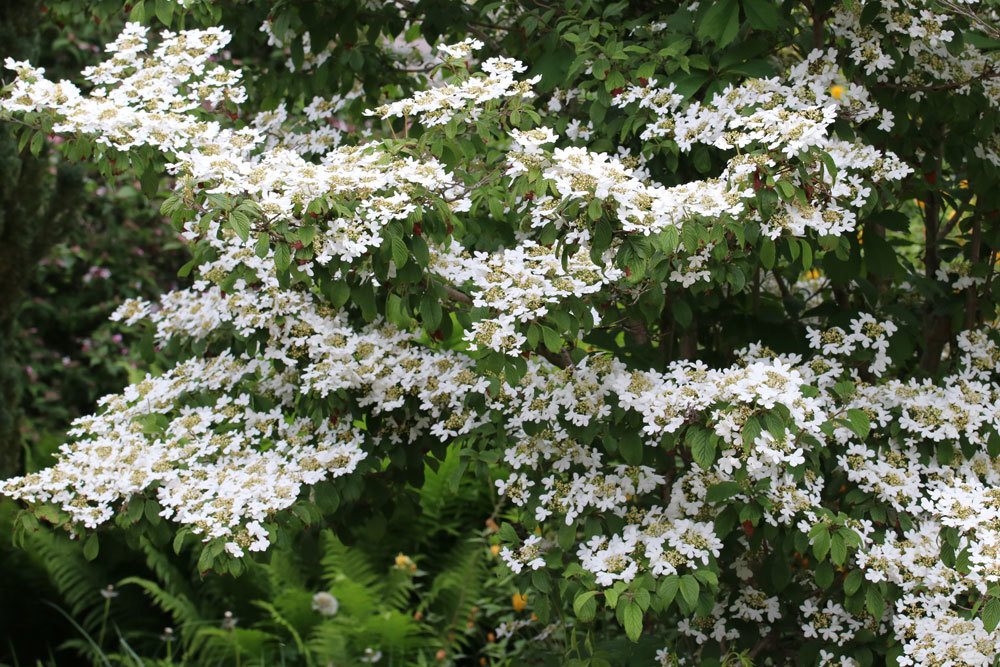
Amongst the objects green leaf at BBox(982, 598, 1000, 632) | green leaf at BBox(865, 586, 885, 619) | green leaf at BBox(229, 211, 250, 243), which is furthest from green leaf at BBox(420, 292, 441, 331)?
green leaf at BBox(982, 598, 1000, 632)

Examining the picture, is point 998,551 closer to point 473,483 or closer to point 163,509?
point 163,509

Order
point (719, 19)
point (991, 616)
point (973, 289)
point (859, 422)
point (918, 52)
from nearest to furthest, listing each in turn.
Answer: point (991, 616)
point (859, 422)
point (719, 19)
point (918, 52)
point (973, 289)

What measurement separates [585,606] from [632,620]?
4.0 inches

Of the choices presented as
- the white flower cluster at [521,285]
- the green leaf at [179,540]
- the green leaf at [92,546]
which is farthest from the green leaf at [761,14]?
the green leaf at [92,546]

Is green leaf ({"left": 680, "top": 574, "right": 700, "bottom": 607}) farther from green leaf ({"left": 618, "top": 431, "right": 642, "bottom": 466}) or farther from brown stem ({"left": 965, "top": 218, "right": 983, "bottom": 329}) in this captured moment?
brown stem ({"left": 965, "top": 218, "right": 983, "bottom": 329})

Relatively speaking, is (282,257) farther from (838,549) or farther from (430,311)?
(838,549)

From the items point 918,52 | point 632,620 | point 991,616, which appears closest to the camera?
point 991,616

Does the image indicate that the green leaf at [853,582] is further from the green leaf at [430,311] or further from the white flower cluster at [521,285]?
the green leaf at [430,311]

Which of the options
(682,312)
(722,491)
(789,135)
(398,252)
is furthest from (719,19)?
(722,491)

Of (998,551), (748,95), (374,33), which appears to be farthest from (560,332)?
(374,33)

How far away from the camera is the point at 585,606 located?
6.93 feet

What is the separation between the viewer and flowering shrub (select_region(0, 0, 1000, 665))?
2.12 meters

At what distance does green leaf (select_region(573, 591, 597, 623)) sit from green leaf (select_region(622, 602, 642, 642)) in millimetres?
67

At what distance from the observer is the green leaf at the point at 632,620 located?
203cm
